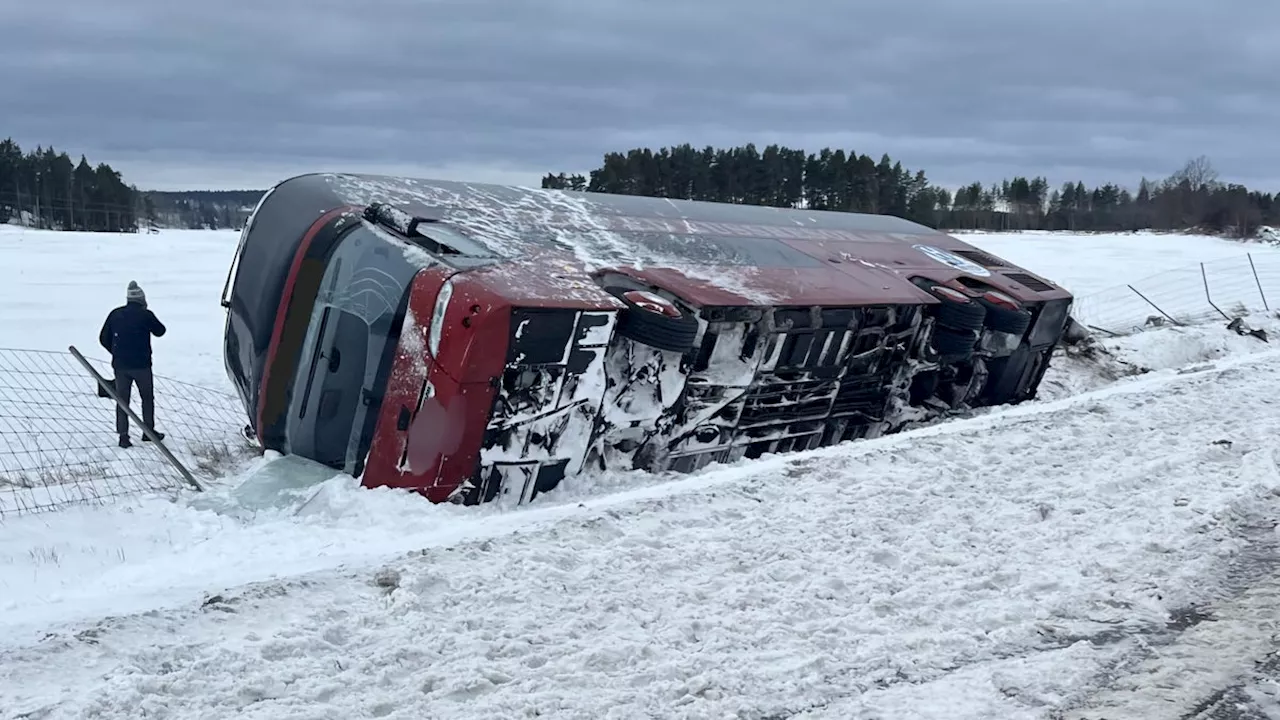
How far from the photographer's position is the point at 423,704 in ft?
10.5

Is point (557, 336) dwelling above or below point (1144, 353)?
above

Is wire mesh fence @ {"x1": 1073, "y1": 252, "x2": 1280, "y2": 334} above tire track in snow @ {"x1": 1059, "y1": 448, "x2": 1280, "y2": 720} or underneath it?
above

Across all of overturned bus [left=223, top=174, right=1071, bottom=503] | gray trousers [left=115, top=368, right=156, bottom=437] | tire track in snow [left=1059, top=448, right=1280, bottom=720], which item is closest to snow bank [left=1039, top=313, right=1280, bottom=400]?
overturned bus [left=223, top=174, right=1071, bottom=503]

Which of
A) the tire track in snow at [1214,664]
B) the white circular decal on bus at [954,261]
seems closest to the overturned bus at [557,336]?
the white circular decal on bus at [954,261]

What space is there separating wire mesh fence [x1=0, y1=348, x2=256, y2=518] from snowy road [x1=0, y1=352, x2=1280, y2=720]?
3.05m

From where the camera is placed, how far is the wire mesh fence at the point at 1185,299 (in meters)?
19.1

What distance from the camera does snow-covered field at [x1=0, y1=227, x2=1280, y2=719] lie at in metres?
3.31

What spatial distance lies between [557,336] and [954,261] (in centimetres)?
631

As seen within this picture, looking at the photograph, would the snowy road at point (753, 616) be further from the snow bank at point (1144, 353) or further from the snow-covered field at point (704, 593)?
the snow bank at point (1144, 353)

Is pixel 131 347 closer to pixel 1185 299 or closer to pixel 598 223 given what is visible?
pixel 598 223

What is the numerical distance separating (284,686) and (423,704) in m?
0.48

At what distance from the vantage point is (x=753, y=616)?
13.0 ft

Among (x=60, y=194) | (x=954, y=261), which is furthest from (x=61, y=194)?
(x=954, y=261)

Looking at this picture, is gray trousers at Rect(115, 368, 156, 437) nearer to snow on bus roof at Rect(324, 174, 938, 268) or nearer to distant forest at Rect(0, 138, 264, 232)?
snow on bus roof at Rect(324, 174, 938, 268)
